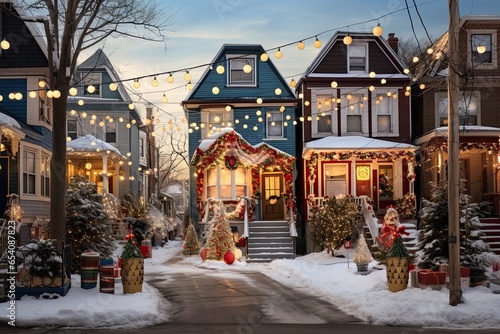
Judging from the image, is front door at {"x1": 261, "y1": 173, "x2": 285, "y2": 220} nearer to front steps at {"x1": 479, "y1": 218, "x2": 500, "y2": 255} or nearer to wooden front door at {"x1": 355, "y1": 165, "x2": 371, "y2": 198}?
wooden front door at {"x1": 355, "y1": 165, "x2": 371, "y2": 198}

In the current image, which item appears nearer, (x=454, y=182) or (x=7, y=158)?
(x=454, y=182)

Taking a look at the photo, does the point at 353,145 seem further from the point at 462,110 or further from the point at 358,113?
the point at 462,110

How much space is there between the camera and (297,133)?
114 ft

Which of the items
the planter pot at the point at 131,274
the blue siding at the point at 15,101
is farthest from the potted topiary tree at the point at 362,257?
the blue siding at the point at 15,101

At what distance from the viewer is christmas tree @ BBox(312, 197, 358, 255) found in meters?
25.5

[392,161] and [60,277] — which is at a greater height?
[392,161]

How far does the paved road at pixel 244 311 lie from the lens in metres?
12.0

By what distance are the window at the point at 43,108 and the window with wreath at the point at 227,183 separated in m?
7.95

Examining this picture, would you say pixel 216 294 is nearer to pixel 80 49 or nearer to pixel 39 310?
pixel 39 310

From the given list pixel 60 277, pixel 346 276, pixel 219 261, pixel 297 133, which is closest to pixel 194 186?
pixel 297 133

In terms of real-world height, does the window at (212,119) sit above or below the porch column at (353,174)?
above

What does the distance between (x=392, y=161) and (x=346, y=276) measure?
13.4 metres

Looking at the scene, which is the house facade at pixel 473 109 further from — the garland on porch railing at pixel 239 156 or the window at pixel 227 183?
the window at pixel 227 183

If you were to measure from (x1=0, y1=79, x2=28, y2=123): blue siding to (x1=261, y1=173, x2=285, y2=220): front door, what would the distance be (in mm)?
12330
